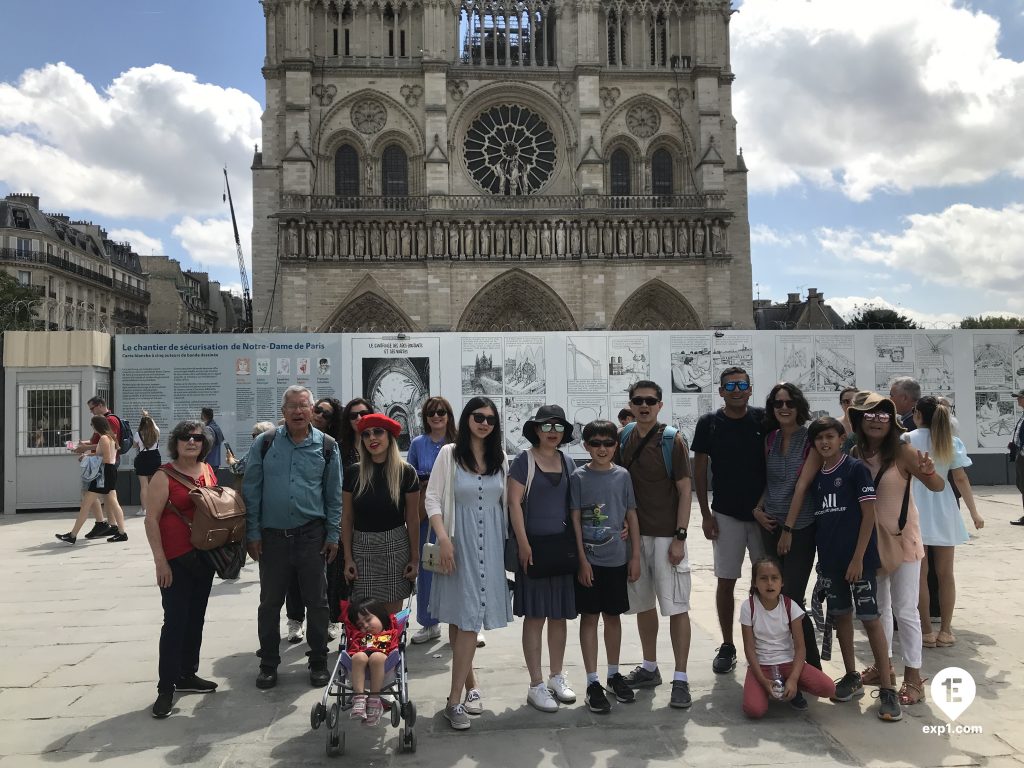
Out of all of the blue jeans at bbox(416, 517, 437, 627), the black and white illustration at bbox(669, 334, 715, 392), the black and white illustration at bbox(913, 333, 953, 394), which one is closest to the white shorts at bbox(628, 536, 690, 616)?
the blue jeans at bbox(416, 517, 437, 627)

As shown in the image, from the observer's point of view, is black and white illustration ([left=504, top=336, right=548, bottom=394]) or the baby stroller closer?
the baby stroller

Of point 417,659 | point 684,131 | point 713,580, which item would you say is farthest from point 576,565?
point 684,131

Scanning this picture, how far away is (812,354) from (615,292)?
13.3 m

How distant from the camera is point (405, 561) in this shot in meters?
4.61

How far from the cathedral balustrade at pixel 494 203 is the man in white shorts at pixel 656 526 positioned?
22.4 m

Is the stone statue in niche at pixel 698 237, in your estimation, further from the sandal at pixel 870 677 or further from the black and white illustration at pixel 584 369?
the sandal at pixel 870 677

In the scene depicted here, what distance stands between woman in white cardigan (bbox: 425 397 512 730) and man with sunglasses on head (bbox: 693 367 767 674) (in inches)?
52.2

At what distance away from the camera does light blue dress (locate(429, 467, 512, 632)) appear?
4348mm

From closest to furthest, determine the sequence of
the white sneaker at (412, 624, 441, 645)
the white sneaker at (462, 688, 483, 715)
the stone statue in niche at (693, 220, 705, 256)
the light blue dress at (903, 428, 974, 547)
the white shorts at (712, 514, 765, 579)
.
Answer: the white sneaker at (462, 688, 483, 715)
the white shorts at (712, 514, 765, 579)
the light blue dress at (903, 428, 974, 547)
the white sneaker at (412, 624, 441, 645)
the stone statue in niche at (693, 220, 705, 256)

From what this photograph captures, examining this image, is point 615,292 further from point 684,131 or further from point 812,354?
point 812,354

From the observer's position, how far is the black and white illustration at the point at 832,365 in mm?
13805

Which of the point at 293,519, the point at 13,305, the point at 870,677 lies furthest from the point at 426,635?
the point at 13,305

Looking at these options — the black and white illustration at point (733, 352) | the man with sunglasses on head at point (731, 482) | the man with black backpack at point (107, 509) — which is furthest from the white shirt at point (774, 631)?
the black and white illustration at point (733, 352)

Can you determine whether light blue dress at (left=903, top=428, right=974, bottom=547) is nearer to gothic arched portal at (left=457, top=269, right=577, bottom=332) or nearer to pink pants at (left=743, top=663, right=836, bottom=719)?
pink pants at (left=743, top=663, right=836, bottom=719)
